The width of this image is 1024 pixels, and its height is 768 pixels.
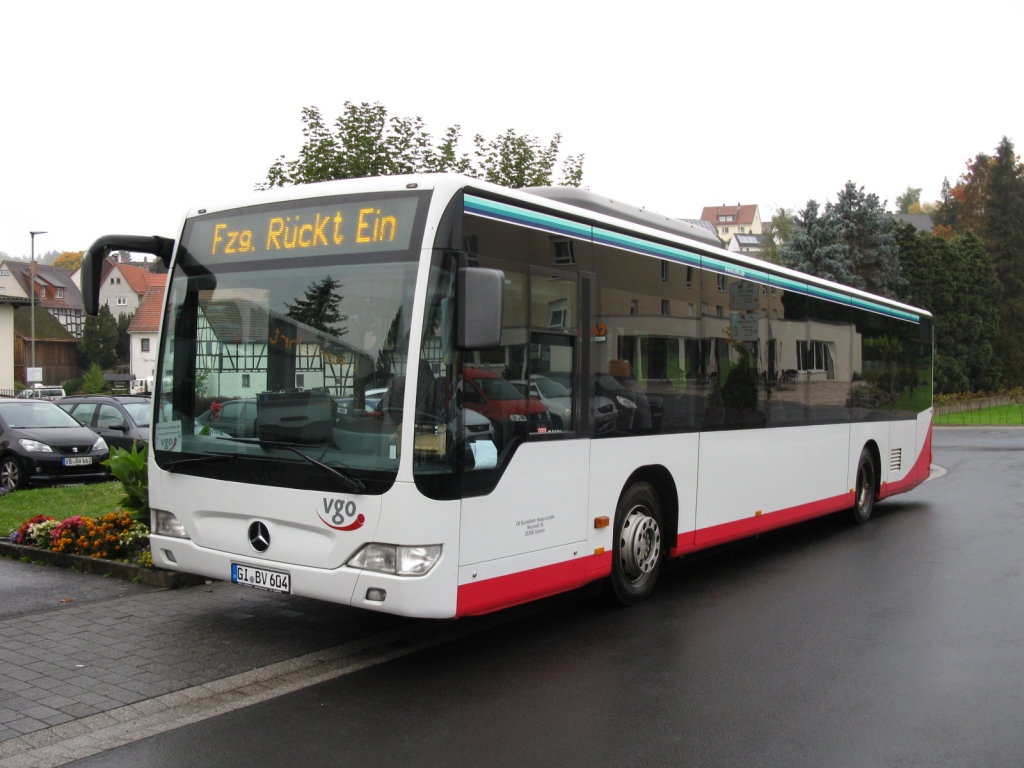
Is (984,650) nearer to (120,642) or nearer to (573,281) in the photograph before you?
(573,281)

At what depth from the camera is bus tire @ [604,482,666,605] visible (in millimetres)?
7578

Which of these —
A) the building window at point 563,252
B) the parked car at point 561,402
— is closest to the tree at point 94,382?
the parked car at point 561,402

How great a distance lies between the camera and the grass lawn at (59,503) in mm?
11816

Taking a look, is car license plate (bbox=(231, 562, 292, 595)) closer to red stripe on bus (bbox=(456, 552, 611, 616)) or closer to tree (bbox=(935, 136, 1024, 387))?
red stripe on bus (bbox=(456, 552, 611, 616))

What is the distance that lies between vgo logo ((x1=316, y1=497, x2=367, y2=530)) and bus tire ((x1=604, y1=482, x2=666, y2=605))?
240 cm

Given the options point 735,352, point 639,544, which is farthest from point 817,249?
point 639,544

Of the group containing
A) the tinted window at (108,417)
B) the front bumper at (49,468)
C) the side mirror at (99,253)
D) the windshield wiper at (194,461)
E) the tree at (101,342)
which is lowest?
the front bumper at (49,468)

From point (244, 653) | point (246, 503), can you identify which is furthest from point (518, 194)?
point (244, 653)

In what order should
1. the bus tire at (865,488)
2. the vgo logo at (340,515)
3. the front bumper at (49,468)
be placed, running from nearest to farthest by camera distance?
the vgo logo at (340,515) < the bus tire at (865,488) < the front bumper at (49,468)

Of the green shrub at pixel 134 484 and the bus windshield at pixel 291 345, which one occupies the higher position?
the bus windshield at pixel 291 345

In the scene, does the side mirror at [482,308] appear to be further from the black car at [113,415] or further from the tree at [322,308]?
the black car at [113,415]

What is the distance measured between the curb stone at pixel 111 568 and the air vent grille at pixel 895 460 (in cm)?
952

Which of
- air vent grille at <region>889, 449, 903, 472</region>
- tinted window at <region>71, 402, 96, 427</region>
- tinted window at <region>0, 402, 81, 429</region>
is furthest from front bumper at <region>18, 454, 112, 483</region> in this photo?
air vent grille at <region>889, 449, 903, 472</region>

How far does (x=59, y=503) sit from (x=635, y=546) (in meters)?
8.86
